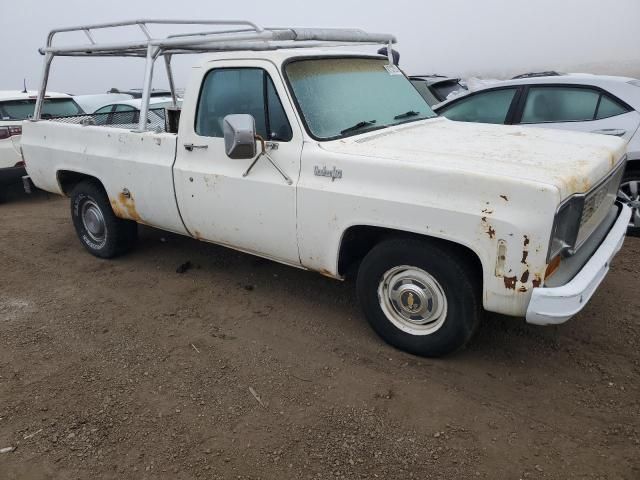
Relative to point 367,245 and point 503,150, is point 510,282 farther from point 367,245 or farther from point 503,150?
point 367,245

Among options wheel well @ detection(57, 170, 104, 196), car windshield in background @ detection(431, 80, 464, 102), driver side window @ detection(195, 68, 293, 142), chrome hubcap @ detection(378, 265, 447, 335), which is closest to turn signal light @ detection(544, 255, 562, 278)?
chrome hubcap @ detection(378, 265, 447, 335)

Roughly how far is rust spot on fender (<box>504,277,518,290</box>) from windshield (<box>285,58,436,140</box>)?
141 centimetres

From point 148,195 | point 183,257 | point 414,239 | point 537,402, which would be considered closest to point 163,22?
point 148,195

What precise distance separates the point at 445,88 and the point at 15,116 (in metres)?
6.99

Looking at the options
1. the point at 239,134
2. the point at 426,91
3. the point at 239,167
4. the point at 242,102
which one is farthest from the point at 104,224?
the point at 426,91

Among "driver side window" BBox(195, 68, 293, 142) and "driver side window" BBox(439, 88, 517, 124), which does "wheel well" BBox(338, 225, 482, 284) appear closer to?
"driver side window" BBox(195, 68, 293, 142)

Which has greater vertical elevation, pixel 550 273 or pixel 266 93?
pixel 266 93

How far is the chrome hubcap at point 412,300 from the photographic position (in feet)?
10.5

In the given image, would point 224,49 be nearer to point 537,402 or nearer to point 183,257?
point 183,257

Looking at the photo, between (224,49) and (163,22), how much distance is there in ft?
3.01

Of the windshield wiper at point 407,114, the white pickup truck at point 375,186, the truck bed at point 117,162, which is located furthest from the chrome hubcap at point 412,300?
the truck bed at point 117,162

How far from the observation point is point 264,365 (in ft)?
11.3

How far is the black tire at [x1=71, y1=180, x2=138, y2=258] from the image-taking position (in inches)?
200

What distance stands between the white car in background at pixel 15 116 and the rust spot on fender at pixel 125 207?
3764 mm
